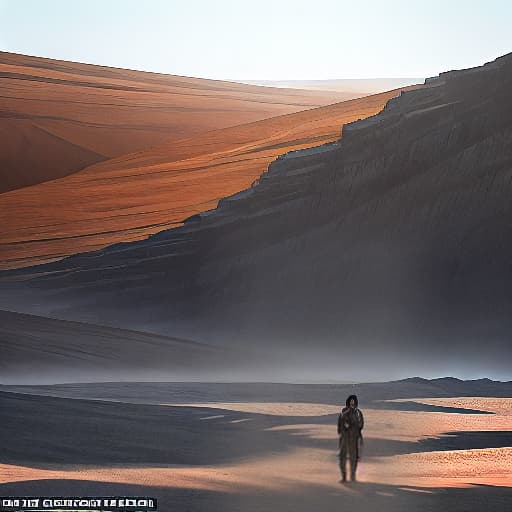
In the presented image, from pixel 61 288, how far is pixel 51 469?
4419cm

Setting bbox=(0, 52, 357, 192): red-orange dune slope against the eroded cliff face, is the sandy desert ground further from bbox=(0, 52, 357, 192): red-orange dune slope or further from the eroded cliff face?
bbox=(0, 52, 357, 192): red-orange dune slope

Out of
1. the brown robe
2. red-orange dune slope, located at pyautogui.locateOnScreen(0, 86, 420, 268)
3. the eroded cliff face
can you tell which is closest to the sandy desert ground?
the brown robe

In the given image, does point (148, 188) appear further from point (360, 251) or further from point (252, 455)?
point (252, 455)

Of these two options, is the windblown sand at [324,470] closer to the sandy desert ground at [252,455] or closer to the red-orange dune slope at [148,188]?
the sandy desert ground at [252,455]

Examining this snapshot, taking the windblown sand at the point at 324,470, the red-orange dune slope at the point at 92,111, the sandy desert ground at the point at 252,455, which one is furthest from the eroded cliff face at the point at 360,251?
the red-orange dune slope at the point at 92,111

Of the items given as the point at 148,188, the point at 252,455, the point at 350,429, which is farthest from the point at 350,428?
the point at 148,188

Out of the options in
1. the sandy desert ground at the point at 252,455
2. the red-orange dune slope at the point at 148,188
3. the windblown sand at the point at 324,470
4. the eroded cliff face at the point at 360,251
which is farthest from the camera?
the red-orange dune slope at the point at 148,188

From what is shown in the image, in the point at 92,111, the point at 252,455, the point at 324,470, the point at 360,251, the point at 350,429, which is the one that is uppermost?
the point at 92,111

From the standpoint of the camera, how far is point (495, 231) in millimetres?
51469

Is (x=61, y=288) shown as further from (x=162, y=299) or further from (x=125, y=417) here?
(x=125, y=417)

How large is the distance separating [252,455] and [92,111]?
3949 inches

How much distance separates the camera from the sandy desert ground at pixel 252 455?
15.5 m

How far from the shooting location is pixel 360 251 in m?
53.2

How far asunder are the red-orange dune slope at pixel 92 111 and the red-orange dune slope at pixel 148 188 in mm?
8106
